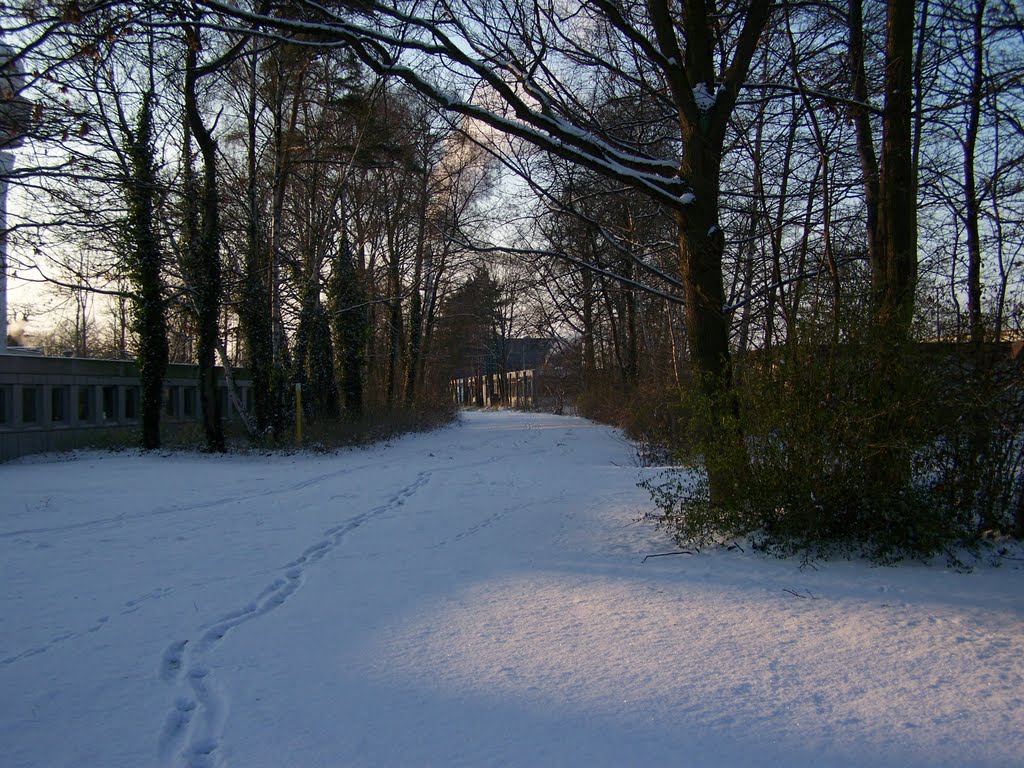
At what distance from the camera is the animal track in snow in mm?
3047

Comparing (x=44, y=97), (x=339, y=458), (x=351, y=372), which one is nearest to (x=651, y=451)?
(x=339, y=458)

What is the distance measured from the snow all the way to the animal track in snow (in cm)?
2

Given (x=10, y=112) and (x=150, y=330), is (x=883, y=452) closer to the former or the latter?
(x=10, y=112)

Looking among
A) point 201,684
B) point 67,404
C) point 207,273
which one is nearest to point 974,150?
point 201,684

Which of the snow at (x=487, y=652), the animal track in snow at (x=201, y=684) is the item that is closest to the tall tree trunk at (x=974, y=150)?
the snow at (x=487, y=652)

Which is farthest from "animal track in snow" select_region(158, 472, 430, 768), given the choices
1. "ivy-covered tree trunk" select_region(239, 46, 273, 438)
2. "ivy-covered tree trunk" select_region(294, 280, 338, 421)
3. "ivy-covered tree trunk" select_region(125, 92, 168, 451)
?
"ivy-covered tree trunk" select_region(294, 280, 338, 421)

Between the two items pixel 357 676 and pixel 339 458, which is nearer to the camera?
pixel 357 676

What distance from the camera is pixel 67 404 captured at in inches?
706

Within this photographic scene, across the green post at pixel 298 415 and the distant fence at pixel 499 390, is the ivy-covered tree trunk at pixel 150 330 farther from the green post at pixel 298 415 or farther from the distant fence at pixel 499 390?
the distant fence at pixel 499 390

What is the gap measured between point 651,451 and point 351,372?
47.9ft

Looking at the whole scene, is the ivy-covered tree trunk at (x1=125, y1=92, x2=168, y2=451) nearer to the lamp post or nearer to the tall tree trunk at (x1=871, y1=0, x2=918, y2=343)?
A: the lamp post

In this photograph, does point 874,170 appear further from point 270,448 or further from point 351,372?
point 351,372

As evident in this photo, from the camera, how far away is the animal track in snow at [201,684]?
3.05 meters

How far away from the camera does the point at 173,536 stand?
7.52 metres
